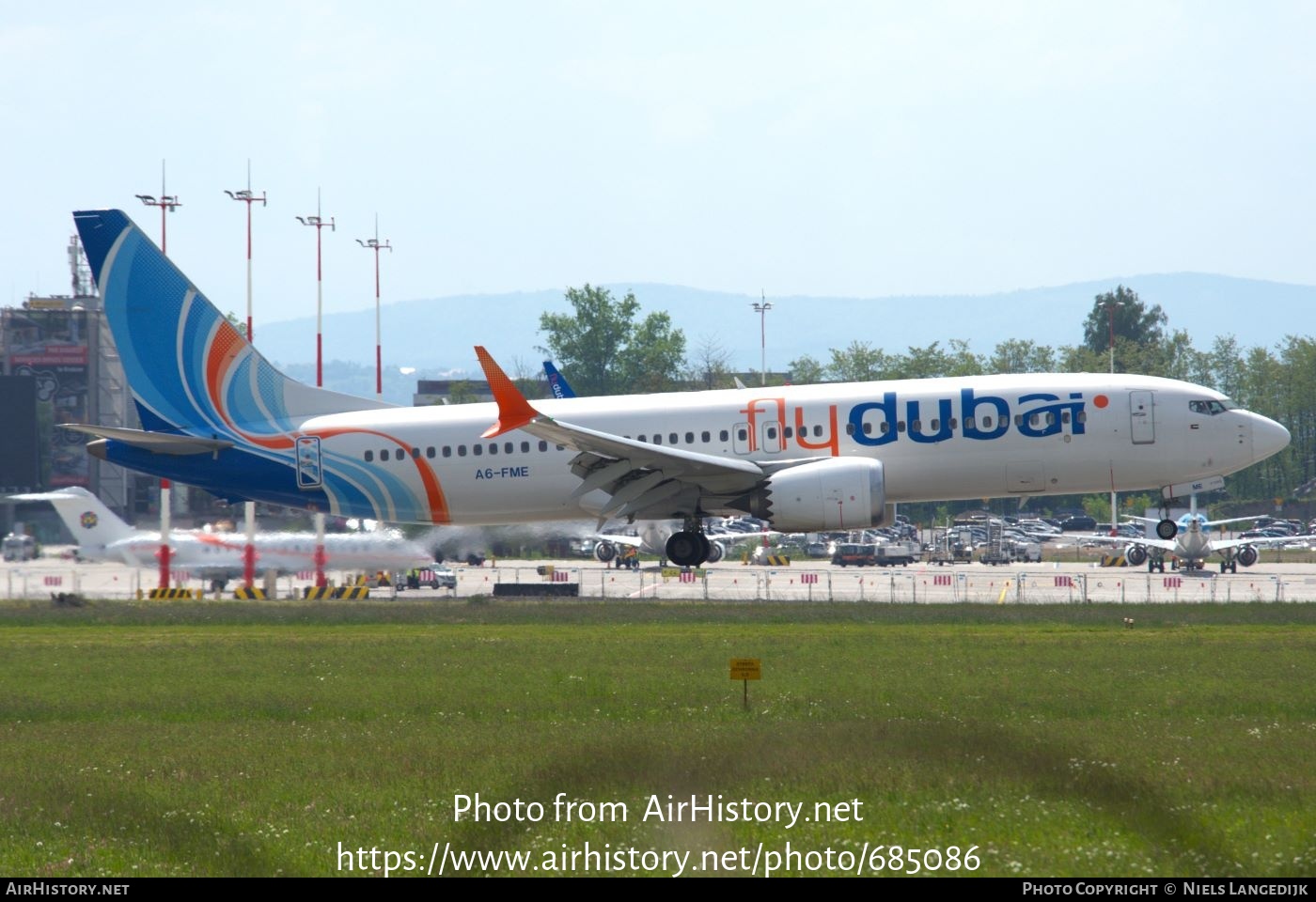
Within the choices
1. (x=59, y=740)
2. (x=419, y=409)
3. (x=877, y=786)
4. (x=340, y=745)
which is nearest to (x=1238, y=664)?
(x=877, y=786)

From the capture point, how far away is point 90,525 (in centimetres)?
4256

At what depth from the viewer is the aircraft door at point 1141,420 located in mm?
32375

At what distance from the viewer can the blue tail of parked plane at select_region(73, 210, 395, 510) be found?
34.9 m

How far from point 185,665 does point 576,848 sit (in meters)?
13.9

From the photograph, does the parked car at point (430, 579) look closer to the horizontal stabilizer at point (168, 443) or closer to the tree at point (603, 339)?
the horizontal stabilizer at point (168, 443)

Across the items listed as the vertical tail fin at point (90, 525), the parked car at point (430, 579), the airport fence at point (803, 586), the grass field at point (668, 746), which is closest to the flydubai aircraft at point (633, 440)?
the airport fence at point (803, 586)

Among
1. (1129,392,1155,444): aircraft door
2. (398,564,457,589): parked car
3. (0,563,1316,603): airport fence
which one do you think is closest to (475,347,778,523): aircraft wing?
(0,563,1316,603): airport fence

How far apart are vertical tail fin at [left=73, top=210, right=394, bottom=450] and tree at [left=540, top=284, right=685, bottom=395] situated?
279 ft

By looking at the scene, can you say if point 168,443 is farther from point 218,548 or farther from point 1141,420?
point 1141,420

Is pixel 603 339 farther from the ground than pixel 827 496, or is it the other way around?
pixel 603 339

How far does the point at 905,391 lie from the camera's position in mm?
32969

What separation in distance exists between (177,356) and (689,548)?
42.2ft

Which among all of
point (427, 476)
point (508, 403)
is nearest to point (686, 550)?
point (508, 403)

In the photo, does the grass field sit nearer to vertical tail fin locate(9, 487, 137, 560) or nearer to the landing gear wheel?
the landing gear wheel
